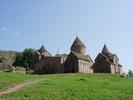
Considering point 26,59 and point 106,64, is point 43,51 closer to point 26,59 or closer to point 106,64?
point 26,59

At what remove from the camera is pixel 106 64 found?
63.8m

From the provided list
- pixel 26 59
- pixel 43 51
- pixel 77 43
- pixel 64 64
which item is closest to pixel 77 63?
pixel 64 64

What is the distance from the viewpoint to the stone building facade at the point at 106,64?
63406mm

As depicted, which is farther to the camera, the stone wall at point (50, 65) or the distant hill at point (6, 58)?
the distant hill at point (6, 58)

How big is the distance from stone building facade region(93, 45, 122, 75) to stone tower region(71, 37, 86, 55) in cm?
602

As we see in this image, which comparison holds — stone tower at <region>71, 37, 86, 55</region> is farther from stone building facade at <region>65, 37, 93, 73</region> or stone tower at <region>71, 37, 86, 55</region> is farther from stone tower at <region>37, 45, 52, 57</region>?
stone tower at <region>37, 45, 52, 57</region>

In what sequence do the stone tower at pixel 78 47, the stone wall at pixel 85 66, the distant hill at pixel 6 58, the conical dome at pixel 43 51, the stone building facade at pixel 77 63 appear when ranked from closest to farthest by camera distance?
1. the stone building facade at pixel 77 63
2. the stone wall at pixel 85 66
3. the stone tower at pixel 78 47
4. the conical dome at pixel 43 51
5. the distant hill at pixel 6 58

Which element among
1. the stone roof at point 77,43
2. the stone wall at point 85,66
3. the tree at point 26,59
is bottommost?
the stone wall at point 85,66

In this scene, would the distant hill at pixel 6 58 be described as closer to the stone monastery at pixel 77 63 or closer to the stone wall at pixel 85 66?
the stone monastery at pixel 77 63

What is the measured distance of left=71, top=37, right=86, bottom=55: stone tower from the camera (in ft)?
226

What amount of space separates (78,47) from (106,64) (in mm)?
11413

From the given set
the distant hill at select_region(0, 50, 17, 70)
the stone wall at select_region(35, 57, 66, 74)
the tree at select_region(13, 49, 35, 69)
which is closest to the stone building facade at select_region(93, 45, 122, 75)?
the stone wall at select_region(35, 57, 66, 74)

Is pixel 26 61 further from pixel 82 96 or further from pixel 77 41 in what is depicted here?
pixel 82 96

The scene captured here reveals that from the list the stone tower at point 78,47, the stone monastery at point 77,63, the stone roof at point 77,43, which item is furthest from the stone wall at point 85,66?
the stone roof at point 77,43
